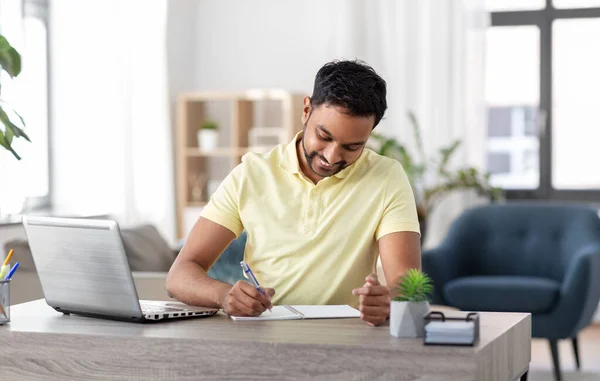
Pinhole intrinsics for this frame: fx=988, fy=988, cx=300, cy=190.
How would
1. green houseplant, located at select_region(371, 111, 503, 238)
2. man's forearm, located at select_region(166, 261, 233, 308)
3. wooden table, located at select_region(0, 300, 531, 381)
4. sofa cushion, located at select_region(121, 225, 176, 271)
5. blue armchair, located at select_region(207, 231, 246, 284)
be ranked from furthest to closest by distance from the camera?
green houseplant, located at select_region(371, 111, 503, 238) < sofa cushion, located at select_region(121, 225, 176, 271) < blue armchair, located at select_region(207, 231, 246, 284) < man's forearm, located at select_region(166, 261, 233, 308) < wooden table, located at select_region(0, 300, 531, 381)

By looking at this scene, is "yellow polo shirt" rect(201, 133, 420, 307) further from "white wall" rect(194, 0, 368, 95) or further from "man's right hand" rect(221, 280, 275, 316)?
"white wall" rect(194, 0, 368, 95)

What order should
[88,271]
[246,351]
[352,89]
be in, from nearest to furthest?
[246,351] < [88,271] < [352,89]

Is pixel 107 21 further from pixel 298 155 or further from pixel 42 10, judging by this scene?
pixel 298 155

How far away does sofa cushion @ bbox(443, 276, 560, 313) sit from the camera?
4.84 metres

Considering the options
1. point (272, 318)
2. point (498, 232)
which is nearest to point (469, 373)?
point (272, 318)

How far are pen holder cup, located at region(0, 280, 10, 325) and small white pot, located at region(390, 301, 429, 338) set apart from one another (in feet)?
2.74

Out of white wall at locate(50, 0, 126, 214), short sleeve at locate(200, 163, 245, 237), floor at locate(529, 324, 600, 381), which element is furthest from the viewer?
white wall at locate(50, 0, 126, 214)

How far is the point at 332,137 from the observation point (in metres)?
2.23

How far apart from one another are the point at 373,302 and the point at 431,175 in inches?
192

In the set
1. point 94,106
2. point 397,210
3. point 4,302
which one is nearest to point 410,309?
point 397,210

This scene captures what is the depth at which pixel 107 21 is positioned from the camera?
6207 mm

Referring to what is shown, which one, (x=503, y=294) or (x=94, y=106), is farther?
(x=94, y=106)

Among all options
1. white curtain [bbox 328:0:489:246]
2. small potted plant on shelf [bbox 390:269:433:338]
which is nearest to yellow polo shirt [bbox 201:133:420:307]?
small potted plant on shelf [bbox 390:269:433:338]

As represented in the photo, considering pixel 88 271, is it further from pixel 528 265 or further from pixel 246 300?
pixel 528 265
